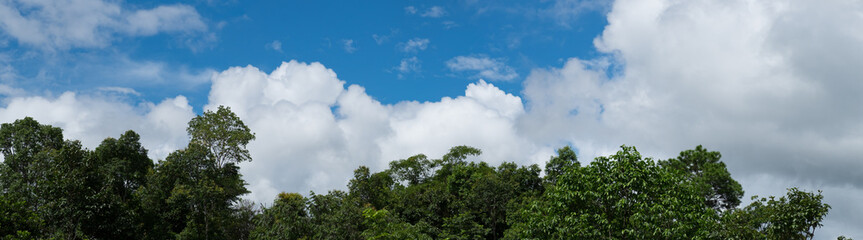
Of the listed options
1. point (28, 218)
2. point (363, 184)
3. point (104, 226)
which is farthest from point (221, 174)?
point (28, 218)

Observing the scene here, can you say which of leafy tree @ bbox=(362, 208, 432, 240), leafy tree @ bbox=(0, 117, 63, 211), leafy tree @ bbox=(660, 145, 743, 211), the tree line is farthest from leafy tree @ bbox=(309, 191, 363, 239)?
leafy tree @ bbox=(660, 145, 743, 211)

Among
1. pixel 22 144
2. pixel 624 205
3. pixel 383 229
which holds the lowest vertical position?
pixel 624 205

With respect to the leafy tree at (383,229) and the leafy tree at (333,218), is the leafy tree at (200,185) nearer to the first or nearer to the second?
the leafy tree at (333,218)

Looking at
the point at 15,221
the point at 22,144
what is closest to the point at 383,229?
the point at 15,221

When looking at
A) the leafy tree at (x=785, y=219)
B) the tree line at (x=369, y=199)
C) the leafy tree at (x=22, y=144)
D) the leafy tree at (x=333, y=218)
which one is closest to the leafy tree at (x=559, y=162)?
the tree line at (x=369, y=199)

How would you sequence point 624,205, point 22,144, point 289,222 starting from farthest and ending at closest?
1. point 22,144
2. point 289,222
3. point 624,205

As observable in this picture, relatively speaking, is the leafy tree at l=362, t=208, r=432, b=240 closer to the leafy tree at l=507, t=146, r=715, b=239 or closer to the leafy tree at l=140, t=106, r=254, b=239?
the leafy tree at l=507, t=146, r=715, b=239

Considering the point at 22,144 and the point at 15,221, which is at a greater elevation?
the point at 22,144

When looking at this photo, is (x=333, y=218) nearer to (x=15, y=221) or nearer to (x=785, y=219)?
(x=15, y=221)

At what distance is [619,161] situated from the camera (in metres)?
18.1

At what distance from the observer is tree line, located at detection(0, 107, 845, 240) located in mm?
17688

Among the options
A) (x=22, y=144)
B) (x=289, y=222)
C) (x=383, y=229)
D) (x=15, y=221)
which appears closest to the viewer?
(x=15, y=221)

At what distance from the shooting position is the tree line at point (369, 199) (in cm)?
1769

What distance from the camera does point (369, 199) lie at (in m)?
45.6
